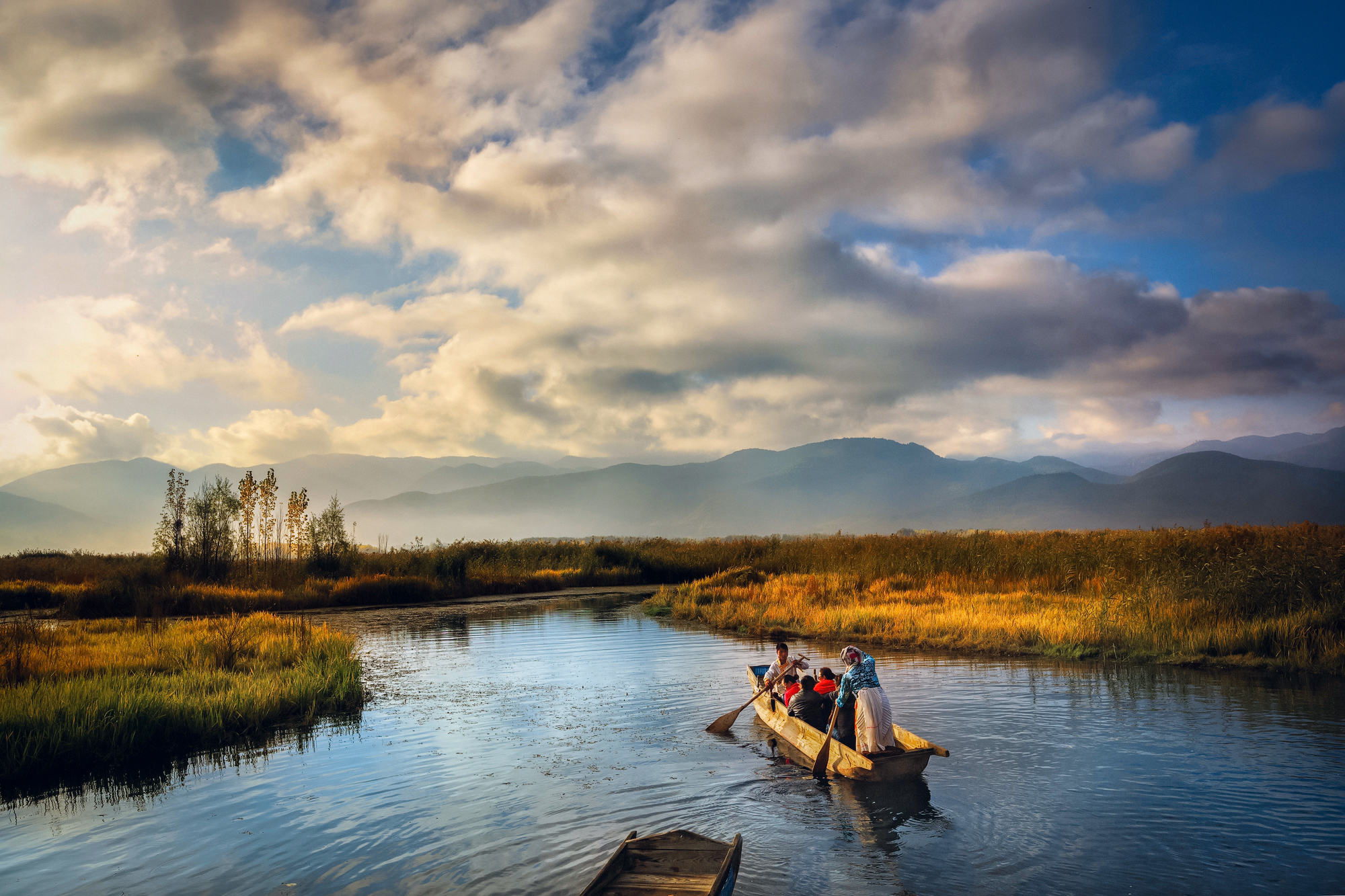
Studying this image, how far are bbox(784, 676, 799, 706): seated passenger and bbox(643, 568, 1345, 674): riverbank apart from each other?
33.1 feet

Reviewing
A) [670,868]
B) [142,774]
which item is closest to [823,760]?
[670,868]

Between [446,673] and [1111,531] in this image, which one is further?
[1111,531]

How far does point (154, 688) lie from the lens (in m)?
15.6

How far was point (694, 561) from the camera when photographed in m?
60.6

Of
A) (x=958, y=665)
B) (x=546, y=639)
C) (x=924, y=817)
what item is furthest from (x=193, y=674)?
(x=958, y=665)

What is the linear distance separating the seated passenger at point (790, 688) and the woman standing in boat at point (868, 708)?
2419mm

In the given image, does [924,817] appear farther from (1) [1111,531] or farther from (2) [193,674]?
(1) [1111,531]

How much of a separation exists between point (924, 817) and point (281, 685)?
13.9 m

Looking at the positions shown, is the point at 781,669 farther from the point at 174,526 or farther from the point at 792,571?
the point at 174,526

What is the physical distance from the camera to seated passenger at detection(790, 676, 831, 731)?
13695mm

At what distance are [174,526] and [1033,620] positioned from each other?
39082mm

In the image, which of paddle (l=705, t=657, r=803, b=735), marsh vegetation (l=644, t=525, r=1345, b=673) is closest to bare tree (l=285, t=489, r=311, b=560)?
marsh vegetation (l=644, t=525, r=1345, b=673)

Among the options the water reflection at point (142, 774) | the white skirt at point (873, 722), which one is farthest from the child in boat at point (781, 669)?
the water reflection at point (142, 774)

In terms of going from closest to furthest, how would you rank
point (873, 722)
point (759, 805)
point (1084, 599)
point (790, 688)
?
point (759, 805), point (873, 722), point (790, 688), point (1084, 599)
